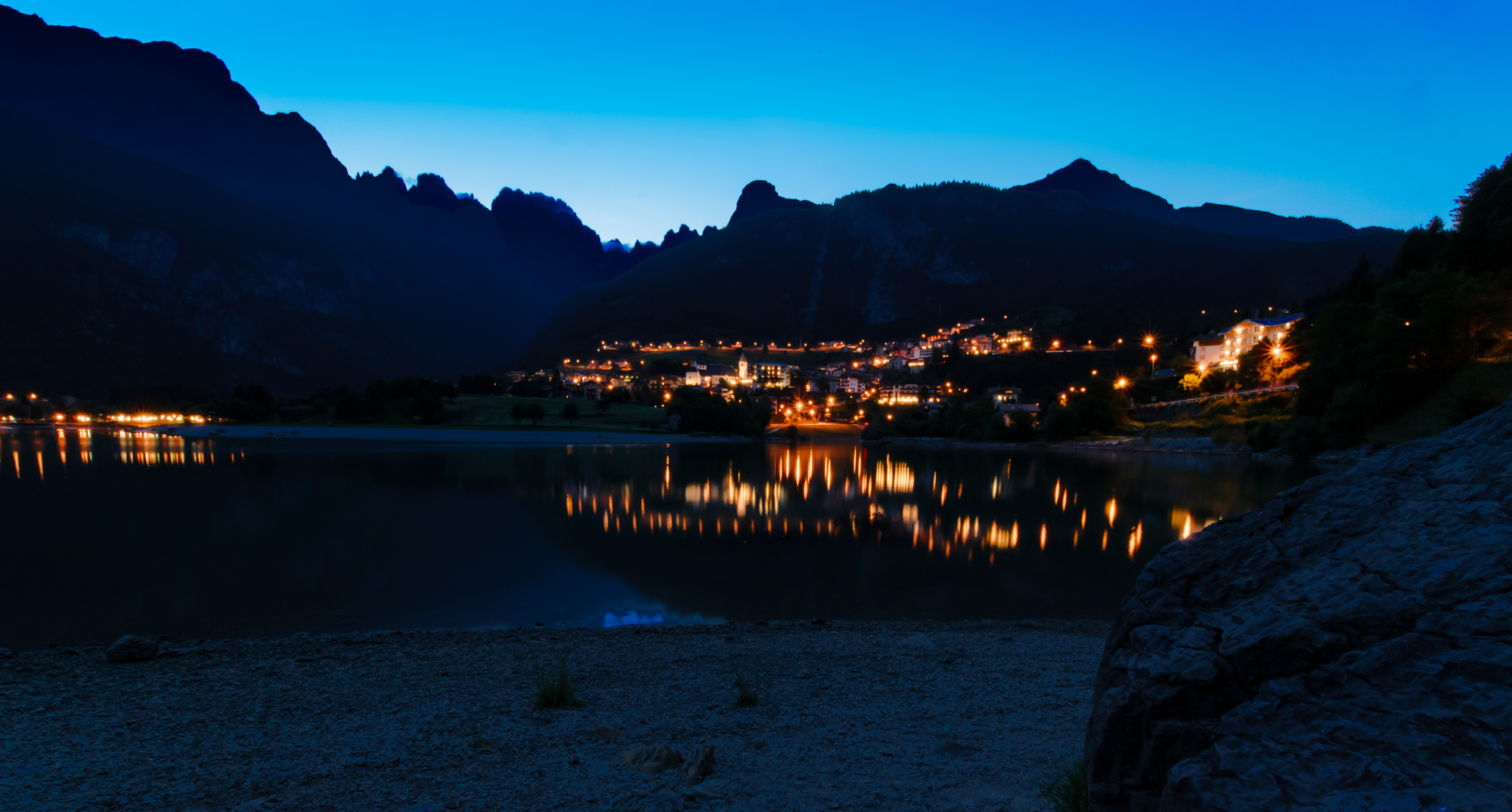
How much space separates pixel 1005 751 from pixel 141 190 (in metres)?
201

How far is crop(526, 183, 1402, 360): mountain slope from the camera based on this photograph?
5497 inches

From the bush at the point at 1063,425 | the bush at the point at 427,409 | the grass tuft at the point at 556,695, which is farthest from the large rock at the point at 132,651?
the bush at the point at 427,409

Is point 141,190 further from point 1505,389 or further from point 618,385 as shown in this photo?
point 1505,389

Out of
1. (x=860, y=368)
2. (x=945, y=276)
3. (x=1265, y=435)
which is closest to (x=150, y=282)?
(x=860, y=368)

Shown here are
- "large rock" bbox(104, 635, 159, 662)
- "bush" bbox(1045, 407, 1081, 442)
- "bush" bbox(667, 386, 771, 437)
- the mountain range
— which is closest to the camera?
"large rock" bbox(104, 635, 159, 662)

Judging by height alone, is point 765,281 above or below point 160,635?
above

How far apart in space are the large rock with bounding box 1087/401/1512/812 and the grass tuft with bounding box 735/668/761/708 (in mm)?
3901

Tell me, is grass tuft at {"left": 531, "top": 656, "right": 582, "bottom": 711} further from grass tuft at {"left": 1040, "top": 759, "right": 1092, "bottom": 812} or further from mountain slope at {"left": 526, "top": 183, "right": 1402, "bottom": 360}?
mountain slope at {"left": 526, "top": 183, "right": 1402, "bottom": 360}

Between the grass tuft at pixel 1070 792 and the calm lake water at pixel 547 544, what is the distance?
8584 millimetres

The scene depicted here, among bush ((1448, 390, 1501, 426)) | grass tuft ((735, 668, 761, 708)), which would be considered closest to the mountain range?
bush ((1448, 390, 1501, 426))

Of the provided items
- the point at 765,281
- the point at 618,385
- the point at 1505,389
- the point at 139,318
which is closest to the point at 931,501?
the point at 1505,389

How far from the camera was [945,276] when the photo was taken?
586 ft

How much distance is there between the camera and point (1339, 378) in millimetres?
44750

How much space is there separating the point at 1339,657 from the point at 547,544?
61.2ft
